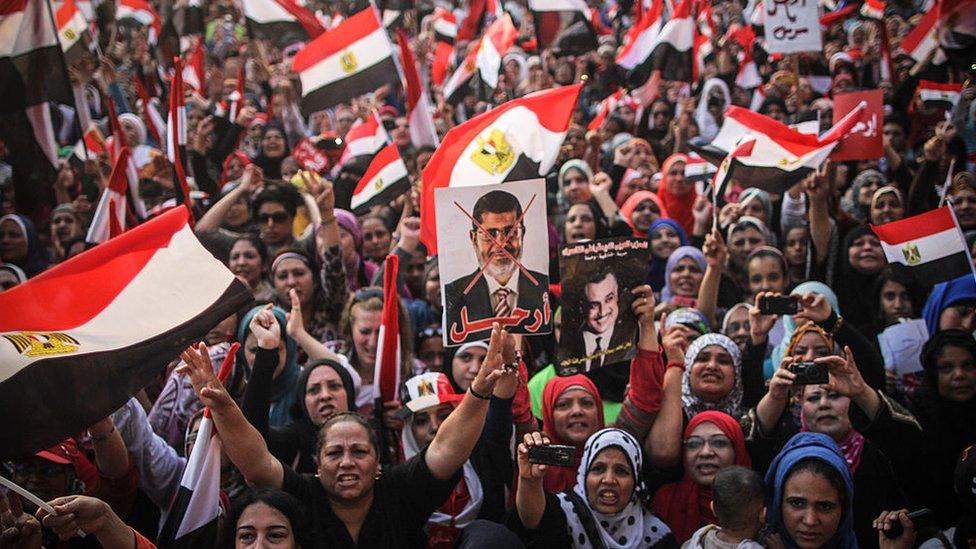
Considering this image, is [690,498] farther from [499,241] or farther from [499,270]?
[499,241]

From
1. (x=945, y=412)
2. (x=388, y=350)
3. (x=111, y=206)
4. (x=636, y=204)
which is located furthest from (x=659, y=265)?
(x=111, y=206)

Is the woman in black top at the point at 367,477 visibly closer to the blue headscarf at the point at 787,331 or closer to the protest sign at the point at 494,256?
the protest sign at the point at 494,256

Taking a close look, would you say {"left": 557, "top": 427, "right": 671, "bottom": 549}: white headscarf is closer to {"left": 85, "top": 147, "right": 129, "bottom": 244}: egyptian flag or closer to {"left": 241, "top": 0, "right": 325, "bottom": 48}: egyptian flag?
{"left": 85, "top": 147, "right": 129, "bottom": 244}: egyptian flag

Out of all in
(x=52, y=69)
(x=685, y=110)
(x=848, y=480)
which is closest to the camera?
(x=848, y=480)

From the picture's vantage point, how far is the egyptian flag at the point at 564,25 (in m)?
10.3

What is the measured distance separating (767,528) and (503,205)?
1771mm

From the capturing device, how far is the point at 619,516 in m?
4.25

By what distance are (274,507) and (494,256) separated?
57.1 inches

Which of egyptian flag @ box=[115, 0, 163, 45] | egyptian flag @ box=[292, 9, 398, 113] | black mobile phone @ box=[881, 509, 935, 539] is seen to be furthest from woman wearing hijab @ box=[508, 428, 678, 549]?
egyptian flag @ box=[115, 0, 163, 45]

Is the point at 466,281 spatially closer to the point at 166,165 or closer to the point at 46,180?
the point at 46,180

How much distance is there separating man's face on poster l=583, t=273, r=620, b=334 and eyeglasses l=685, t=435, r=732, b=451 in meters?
0.65

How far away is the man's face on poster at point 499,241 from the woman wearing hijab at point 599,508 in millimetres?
806

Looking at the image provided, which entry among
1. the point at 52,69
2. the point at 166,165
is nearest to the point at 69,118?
the point at 166,165

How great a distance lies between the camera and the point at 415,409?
4.72m
